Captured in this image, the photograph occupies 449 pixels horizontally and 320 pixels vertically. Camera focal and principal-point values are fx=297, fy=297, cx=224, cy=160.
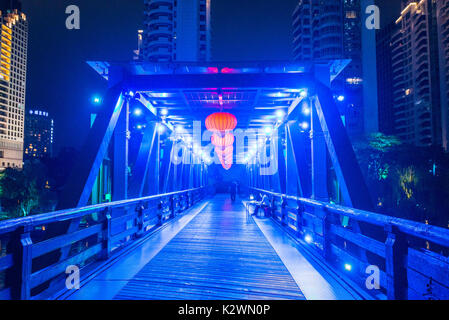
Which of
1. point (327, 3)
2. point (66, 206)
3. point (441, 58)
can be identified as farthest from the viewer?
point (441, 58)

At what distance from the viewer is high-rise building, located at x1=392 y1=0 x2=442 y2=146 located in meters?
72.9

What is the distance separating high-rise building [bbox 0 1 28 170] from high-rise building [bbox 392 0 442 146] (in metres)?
114

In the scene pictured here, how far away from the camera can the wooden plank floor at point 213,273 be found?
3.16 m

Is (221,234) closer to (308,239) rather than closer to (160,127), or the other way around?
(308,239)

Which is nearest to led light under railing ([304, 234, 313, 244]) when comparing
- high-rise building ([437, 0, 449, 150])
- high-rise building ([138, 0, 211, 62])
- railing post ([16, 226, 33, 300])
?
railing post ([16, 226, 33, 300])

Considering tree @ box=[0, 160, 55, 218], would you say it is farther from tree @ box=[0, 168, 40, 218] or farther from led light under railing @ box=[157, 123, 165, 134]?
led light under railing @ box=[157, 123, 165, 134]

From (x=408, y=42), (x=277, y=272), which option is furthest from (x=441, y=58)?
(x=277, y=272)

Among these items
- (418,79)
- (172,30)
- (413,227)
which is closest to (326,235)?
(413,227)

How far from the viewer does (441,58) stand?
71062 millimetres

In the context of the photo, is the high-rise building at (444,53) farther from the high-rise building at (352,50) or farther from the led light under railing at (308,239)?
the led light under railing at (308,239)

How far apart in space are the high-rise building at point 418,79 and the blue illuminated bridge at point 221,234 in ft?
260

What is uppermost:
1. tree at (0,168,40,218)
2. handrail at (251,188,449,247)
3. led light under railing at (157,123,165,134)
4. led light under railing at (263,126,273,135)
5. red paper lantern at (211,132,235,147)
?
led light under railing at (263,126,273,135)
